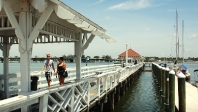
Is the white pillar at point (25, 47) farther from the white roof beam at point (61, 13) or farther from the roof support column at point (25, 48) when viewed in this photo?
the white roof beam at point (61, 13)

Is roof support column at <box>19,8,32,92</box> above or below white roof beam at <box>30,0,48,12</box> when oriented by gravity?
below

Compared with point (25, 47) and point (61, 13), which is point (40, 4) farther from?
point (25, 47)

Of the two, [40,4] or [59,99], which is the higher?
[40,4]

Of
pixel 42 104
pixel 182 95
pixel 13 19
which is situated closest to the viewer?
pixel 13 19

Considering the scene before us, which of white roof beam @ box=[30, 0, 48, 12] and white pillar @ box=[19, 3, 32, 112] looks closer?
white roof beam @ box=[30, 0, 48, 12]

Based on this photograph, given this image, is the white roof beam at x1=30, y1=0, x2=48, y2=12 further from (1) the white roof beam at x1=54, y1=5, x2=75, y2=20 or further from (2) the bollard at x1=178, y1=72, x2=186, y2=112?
(2) the bollard at x1=178, y1=72, x2=186, y2=112

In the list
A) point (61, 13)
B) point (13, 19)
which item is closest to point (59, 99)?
point (61, 13)

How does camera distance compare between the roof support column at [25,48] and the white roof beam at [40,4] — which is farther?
the roof support column at [25,48]

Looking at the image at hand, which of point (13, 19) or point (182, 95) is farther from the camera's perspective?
point (182, 95)

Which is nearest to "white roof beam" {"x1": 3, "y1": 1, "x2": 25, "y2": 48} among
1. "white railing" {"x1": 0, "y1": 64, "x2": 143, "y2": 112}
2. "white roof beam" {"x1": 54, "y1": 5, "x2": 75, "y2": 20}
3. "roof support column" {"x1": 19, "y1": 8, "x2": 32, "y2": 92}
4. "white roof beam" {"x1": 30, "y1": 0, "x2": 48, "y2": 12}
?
"roof support column" {"x1": 19, "y1": 8, "x2": 32, "y2": 92}

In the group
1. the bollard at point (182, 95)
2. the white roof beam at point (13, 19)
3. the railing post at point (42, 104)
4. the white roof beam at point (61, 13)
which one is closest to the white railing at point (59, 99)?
the railing post at point (42, 104)

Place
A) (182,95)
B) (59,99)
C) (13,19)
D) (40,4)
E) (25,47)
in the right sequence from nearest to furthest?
(40,4)
(13,19)
(25,47)
(59,99)
(182,95)

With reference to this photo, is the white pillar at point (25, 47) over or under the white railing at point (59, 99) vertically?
over

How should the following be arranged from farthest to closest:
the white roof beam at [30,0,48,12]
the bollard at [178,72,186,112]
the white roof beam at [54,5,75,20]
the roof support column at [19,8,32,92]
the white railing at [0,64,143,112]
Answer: the bollard at [178,72,186,112] → the white roof beam at [54,5,75,20] → the roof support column at [19,8,32,92] → the white roof beam at [30,0,48,12] → the white railing at [0,64,143,112]
